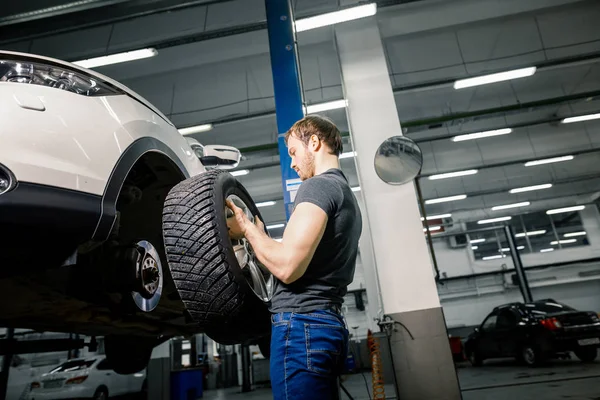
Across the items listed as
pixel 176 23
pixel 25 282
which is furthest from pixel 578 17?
pixel 25 282

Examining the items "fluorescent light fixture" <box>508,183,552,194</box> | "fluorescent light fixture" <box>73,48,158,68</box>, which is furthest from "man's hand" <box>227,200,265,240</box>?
"fluorescent light fixture" <box>508,183,552,194</box>

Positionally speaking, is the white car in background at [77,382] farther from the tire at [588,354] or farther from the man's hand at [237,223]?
the tire at [588,354]

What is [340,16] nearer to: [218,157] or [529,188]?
[218,157]

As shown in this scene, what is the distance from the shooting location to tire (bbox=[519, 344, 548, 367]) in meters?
6.57

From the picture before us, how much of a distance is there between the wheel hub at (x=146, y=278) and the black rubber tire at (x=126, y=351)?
1.44 metres

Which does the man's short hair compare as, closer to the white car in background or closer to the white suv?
the white suv

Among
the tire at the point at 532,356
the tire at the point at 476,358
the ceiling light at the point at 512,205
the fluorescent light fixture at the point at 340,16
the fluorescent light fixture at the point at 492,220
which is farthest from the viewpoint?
the fluorescent light fixture at the point at 492,220

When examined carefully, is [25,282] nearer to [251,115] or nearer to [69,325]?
[69,325]

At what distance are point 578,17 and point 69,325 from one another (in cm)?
859

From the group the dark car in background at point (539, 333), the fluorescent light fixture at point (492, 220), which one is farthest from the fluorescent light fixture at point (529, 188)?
the dark car in background at point (539, 333)

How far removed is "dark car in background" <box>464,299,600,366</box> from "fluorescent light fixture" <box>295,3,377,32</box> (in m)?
5.77

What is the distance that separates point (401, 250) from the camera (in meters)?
4.28

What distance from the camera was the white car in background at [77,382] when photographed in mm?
5598

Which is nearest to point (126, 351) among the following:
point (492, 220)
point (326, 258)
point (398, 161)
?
point (326, 258)
